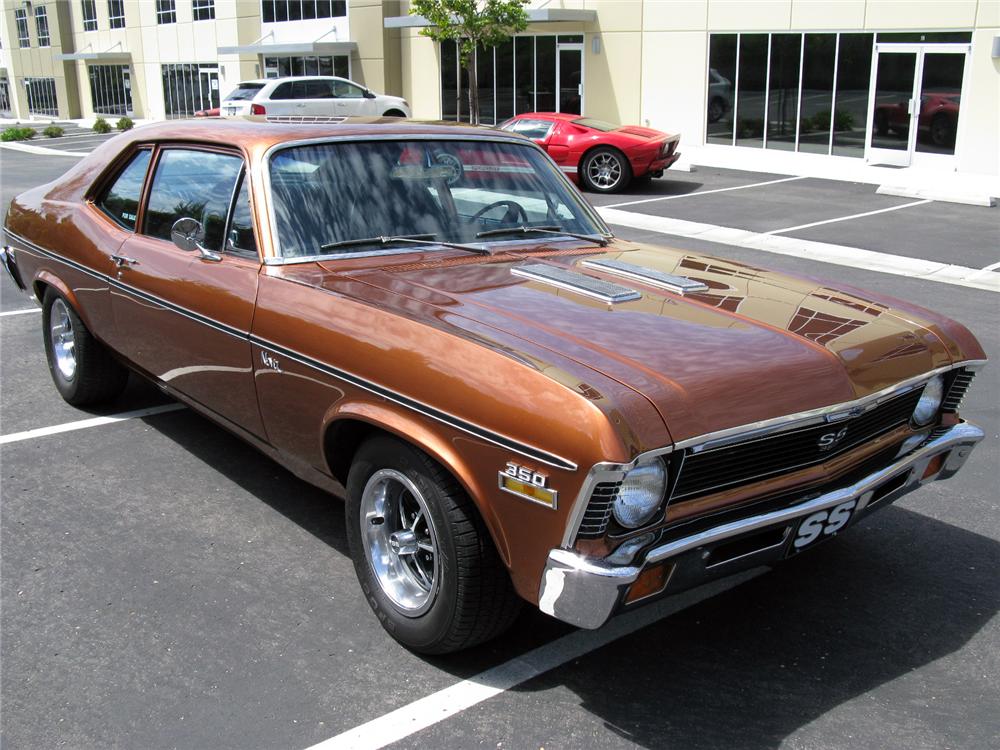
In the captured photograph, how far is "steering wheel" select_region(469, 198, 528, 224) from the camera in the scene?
14.9 feet

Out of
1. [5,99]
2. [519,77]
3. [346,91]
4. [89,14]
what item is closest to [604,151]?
[519,77]

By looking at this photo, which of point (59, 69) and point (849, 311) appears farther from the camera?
point (59, 69)

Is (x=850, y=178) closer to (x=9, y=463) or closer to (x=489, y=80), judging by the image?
(x=489, y=80)

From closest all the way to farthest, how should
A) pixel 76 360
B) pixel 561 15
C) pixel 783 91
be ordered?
pixel 76 360, pixel 783 91, pixel 561 15

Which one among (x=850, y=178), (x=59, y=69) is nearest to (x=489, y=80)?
(x=850, y=178)

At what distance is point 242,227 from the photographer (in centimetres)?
416

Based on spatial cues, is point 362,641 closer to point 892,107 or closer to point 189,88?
point 892,107

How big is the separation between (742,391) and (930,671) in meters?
1.27

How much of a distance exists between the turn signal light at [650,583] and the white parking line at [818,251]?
27.5 ft

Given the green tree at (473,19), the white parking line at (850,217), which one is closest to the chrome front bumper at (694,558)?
the white parking line at (850,217)

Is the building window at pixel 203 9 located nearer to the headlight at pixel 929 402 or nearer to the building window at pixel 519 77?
the building window at pixel 519 77

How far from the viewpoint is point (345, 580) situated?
3941 mm

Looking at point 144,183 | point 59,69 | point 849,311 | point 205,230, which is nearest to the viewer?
point 849,311

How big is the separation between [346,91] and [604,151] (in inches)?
458
